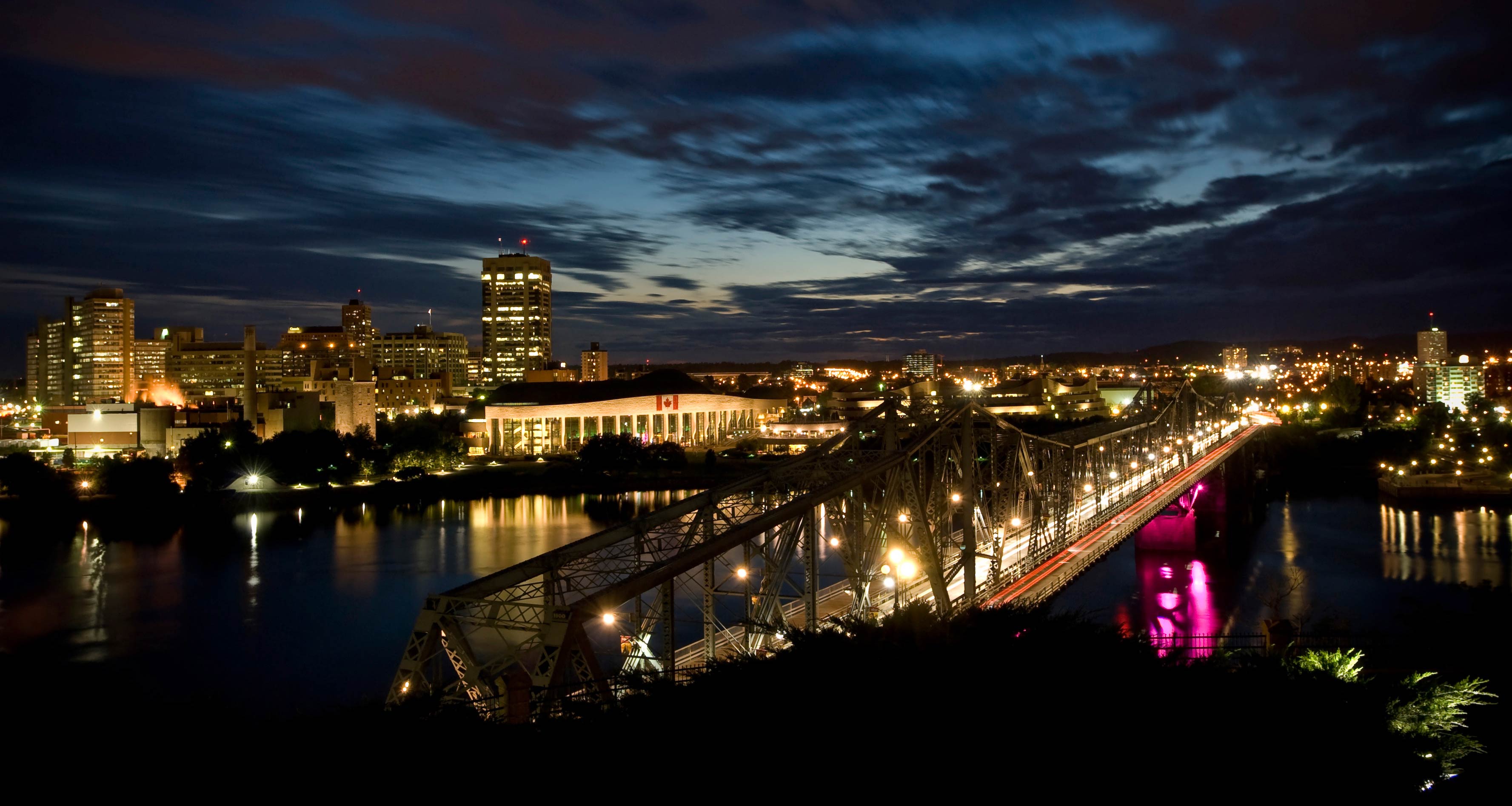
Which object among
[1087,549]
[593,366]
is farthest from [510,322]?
[1087,549]

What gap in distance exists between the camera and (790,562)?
1077 cm

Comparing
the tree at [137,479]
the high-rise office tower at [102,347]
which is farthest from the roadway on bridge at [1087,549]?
the high-rise office tower at [102,347]

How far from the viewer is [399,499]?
37.0 meters

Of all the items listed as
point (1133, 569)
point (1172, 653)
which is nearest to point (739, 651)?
point (1172, 653)

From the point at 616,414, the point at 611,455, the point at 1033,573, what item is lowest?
the point at 1033,573

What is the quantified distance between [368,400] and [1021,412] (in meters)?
38.6

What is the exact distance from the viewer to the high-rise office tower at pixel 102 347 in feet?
269

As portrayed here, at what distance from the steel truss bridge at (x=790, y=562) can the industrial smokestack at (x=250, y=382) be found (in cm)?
3280

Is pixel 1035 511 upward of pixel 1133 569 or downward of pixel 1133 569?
upward

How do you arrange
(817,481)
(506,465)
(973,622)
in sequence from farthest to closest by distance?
(506,465) < (817,481) < (973,622)

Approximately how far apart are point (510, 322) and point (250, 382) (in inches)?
1824

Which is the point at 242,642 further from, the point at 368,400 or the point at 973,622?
the point at 368,400

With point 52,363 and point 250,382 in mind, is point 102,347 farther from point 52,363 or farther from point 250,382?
point 250,382

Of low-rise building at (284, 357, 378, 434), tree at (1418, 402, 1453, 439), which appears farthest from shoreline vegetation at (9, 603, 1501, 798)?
tree at (1418, 402, 1453, 439)
